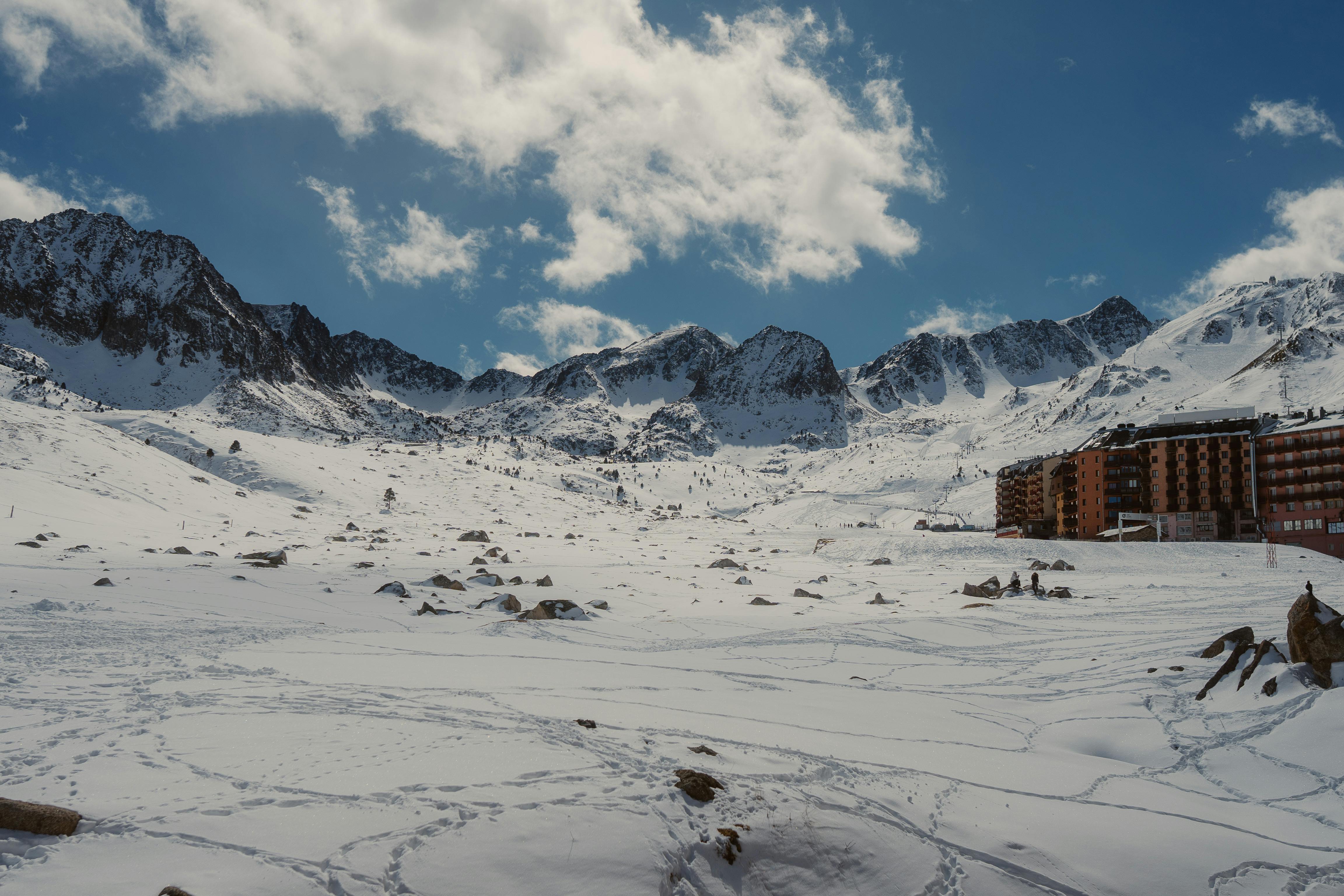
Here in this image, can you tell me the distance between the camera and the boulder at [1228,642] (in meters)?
13.6

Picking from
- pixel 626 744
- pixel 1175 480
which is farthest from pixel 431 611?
pixel 1175 480

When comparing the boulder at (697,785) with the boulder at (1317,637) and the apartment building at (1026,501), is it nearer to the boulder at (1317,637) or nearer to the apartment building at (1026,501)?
the boulder at (1317,637)

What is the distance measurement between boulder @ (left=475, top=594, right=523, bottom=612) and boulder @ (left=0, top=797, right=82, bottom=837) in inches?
660

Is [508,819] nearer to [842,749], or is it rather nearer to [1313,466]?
[842,749]

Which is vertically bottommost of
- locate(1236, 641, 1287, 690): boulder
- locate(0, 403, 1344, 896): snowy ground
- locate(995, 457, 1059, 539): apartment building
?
Answer: locate(0, 403, 1344, 896): snowy ground

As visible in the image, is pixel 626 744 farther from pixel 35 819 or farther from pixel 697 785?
pixel 35 819

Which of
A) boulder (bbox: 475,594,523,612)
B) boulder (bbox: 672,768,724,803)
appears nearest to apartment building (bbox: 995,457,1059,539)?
boulder (bbox: 475,594,523,612)

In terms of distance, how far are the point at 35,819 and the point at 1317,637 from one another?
17.9 metres

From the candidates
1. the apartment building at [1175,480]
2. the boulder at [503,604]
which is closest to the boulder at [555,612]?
the boulder at [503,604]

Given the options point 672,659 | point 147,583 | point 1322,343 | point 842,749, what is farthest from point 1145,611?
point 1322,343

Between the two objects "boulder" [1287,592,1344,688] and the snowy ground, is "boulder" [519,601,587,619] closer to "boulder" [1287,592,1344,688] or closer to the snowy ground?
the snowy ground

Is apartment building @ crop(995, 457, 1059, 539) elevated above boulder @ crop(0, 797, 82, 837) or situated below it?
above

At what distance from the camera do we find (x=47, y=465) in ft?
132

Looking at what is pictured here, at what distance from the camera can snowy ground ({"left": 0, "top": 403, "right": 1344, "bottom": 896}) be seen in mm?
6289
